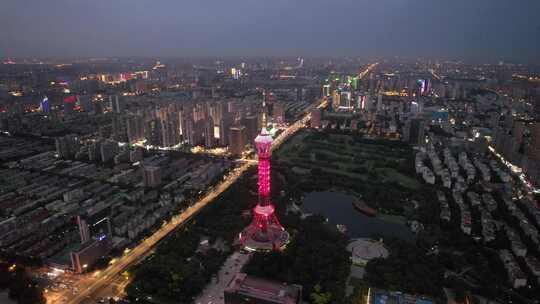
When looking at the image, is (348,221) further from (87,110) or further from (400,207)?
(87,110)

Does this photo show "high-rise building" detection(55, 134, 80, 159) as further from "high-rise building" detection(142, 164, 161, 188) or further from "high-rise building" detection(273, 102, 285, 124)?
"high-rise building" detection(273, 102, 285, 124)

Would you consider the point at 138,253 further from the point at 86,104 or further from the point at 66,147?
the point at 86,104

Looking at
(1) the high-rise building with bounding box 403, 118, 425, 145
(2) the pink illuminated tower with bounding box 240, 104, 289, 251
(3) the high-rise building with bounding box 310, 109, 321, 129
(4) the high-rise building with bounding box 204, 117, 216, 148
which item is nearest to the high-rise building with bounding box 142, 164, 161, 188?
(2) the pink illuminated tower with bounding box 240, 104, 289, 251

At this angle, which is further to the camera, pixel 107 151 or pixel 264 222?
pixel 107 151

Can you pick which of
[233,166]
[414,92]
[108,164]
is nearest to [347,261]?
[233,166]

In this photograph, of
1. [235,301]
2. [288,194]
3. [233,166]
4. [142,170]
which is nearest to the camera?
[235,301]

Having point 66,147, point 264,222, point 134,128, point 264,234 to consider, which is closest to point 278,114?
point 134,128
